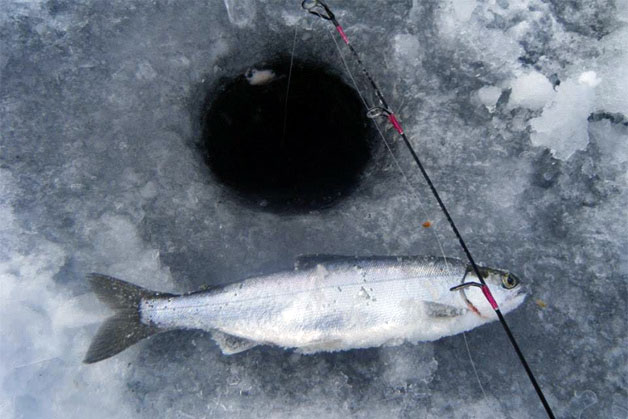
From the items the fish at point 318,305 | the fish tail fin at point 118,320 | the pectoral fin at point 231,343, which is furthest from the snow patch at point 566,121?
the fish tail fin at point 118,320

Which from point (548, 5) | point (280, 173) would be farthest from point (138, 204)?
point (548, 5)

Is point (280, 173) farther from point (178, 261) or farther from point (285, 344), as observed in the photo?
point (285, 344)

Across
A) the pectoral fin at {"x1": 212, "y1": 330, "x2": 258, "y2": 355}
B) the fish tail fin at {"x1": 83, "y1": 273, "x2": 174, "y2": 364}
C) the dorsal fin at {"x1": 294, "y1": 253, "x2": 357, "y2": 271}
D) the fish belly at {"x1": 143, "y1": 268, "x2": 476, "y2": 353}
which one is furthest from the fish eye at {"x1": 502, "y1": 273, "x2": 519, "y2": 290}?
the fish tail fin at {"x1": 83, "y1": 273, "x2": 174, "y2": 364}

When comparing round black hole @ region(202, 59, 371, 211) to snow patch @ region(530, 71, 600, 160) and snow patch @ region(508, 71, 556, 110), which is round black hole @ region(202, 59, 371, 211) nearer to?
snow patch @ region(508, 71, 556, 110)

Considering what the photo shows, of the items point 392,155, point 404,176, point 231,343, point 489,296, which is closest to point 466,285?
point 489,296

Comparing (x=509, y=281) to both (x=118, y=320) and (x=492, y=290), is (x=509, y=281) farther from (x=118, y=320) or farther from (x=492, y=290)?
(x=118, y=320)

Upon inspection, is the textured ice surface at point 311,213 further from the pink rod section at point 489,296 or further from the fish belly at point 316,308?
the pink rod section at point 489,296
